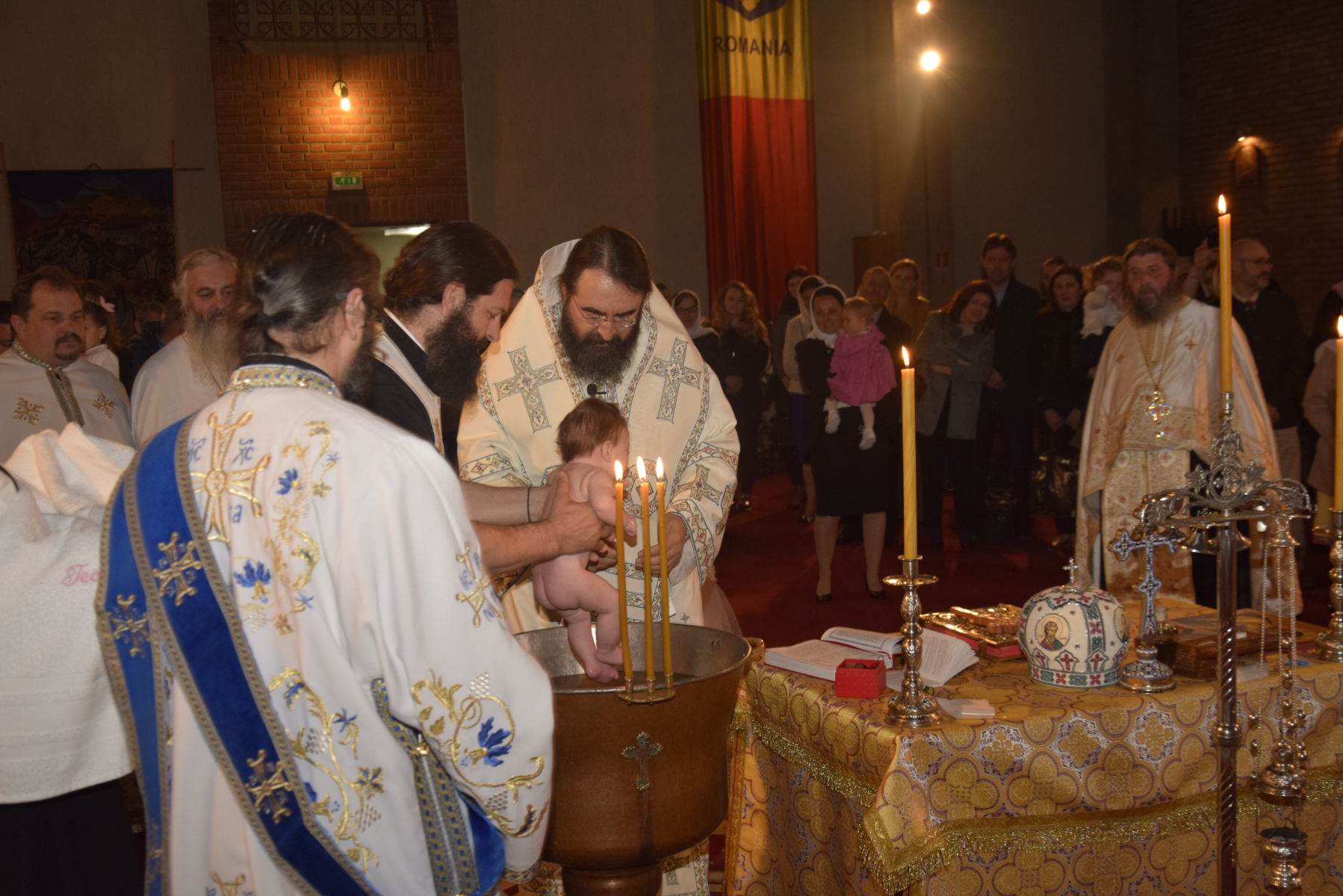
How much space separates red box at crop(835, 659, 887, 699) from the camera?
2.44 metres

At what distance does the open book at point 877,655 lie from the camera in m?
2.55

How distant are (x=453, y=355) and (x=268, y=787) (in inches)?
44.9

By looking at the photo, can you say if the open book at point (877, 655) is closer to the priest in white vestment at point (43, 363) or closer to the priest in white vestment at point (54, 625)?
the priest in white vestment at point (54, 625)

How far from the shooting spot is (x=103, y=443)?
2105 mm

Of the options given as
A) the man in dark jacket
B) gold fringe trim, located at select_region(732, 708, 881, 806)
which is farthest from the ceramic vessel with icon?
the man in dark jacket

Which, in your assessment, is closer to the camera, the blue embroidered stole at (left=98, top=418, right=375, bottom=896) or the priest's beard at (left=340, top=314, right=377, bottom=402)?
the blue embroidered stole at (left=98, top=418, right=375, bottom=896)

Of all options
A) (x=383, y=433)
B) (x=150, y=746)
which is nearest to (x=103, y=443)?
(x=150, y=746)

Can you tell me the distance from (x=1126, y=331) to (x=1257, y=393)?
67 cm

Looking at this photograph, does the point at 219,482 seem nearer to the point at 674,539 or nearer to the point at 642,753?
the point at 642,753

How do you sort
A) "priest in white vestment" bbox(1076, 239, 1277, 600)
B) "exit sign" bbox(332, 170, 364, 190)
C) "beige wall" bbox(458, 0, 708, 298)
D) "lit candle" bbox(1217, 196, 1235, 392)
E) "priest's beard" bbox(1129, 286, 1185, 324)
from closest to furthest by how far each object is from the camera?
"lit candle" bbox(1217, 196, 1235, 392)
"priest in white vestment" bbox(1076, 239, 1277, 600)
"priest's beard" bbox(1129, 286, 1185, 324)
"exit sign" bbox(332, 170, 364, 190)
"beige wall" bbox(458, 0, 708, 298)

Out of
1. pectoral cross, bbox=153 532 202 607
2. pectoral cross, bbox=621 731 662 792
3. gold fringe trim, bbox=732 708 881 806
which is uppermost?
pectoral cross, bbox=153 532 202 607

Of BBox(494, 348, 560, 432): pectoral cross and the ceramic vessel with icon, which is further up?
BBox(494, 348, 560, 432): pectoral cross

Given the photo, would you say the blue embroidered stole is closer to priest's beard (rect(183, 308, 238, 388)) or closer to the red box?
the red box

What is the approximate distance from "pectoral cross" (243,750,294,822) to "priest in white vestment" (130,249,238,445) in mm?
3059
